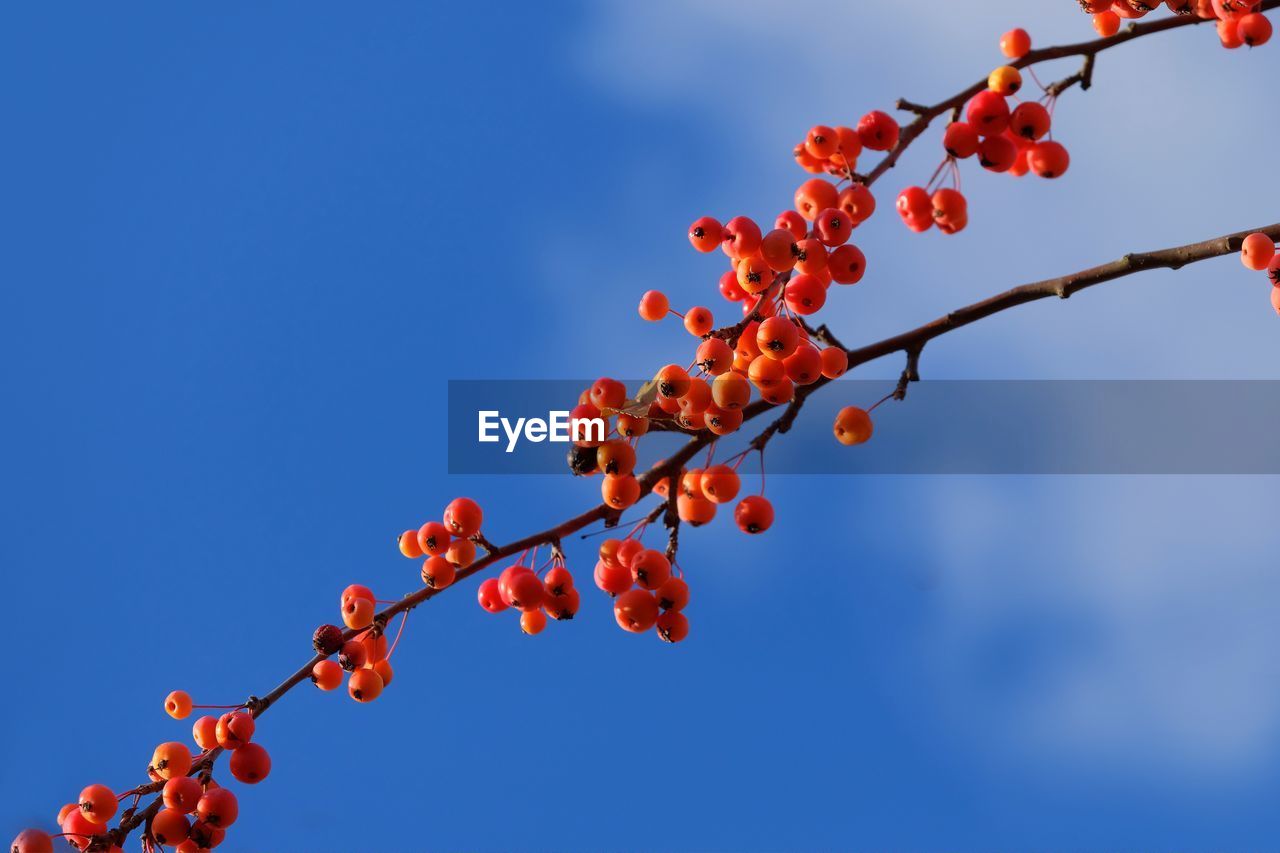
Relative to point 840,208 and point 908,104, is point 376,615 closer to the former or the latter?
point 840,208

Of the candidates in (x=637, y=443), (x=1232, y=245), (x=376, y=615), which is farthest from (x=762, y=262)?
(x=376, y=615)

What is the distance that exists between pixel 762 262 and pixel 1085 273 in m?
0.96

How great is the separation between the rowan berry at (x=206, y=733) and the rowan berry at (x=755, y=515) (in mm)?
1806

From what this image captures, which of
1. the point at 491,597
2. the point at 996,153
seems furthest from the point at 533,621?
the point at 996,153

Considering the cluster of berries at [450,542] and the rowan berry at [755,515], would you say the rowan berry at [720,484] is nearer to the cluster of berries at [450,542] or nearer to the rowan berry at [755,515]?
the rowan berry at [755,515]

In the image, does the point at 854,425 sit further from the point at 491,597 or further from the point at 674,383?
the point at 491,597

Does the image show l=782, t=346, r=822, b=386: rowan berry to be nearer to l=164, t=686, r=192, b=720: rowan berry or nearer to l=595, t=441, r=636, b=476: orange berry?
l=595, t=441, r=636, b=476: orange berry

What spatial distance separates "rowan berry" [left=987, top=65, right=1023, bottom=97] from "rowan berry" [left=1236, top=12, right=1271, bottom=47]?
0.79 metres

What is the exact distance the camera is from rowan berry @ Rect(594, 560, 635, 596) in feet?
11.8

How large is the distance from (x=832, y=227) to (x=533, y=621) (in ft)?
5.45

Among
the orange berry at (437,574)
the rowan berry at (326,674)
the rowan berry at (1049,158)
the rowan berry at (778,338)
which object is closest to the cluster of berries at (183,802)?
the rowan berry at (326,674)

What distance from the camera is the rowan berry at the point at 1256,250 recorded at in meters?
3.30

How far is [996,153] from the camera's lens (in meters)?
3.89

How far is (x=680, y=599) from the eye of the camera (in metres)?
3.59
